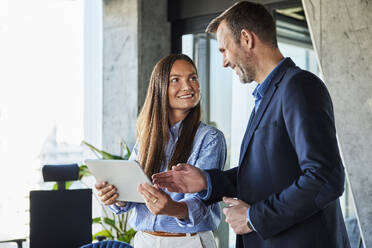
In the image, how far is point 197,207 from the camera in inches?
71.1

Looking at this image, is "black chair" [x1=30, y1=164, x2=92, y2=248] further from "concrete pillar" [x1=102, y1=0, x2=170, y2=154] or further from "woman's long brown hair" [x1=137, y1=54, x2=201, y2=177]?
"woman's long brown hair" [x1=137, y1=54, x2=201, y2=177]

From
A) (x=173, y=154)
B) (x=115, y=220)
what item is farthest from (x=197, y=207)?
(x=115, y=220)

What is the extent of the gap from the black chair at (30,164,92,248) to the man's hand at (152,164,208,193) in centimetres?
208

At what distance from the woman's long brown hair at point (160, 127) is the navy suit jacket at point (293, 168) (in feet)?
1.84

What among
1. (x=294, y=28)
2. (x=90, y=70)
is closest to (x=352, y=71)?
(x=294, y=28)

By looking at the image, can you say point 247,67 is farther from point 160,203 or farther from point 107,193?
point 107,193

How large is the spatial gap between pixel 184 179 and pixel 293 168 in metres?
0.46

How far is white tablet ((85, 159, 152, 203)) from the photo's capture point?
1.81m

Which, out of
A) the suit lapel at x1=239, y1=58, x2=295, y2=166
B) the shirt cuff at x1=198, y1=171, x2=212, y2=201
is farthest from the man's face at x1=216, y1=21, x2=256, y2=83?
the shirt cuff at x1=198, y1=171, x2=212, y2=201

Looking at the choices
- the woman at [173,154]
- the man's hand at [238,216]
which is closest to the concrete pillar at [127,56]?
the woman at [173,154]

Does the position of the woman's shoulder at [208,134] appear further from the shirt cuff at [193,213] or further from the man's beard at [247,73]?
the man's beard at [247,73]

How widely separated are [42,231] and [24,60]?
2047mm

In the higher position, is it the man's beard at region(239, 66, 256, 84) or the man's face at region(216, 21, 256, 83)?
the man's face at region(216, 21, 256, 83)

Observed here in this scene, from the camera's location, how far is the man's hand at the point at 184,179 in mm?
1709
